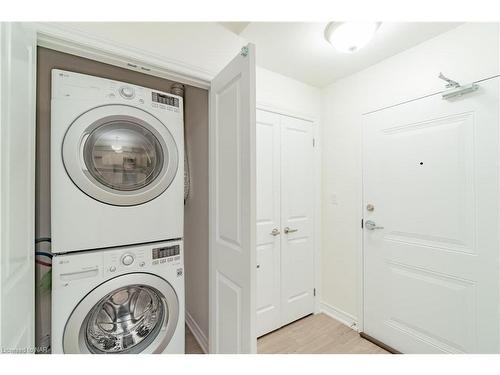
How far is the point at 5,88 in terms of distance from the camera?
2.08ft

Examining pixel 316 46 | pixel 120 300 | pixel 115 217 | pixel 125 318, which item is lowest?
pixel 125 318

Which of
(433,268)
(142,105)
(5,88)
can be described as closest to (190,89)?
(142,105)

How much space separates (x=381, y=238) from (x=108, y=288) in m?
1.95

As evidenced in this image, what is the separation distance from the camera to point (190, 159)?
6.32 feet

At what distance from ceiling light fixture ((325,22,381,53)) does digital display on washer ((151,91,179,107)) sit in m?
1.05

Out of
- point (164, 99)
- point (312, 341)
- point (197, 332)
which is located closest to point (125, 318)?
point (197, 332)

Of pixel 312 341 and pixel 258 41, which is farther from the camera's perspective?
pixel 312 341

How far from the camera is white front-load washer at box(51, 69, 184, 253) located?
100 centimetres

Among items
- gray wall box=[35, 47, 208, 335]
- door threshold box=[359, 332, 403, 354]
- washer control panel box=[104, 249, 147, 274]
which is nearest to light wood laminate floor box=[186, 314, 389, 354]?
door threshold box=[359, 332, 403, 354]

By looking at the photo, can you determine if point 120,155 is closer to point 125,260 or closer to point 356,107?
point 125,260

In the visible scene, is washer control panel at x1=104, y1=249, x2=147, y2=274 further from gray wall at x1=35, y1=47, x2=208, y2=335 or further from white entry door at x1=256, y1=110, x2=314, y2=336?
white entry door at x1=256, y1=110, x2=314, y2=336

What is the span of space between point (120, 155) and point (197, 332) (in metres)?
1.58

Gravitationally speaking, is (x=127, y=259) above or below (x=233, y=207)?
below
